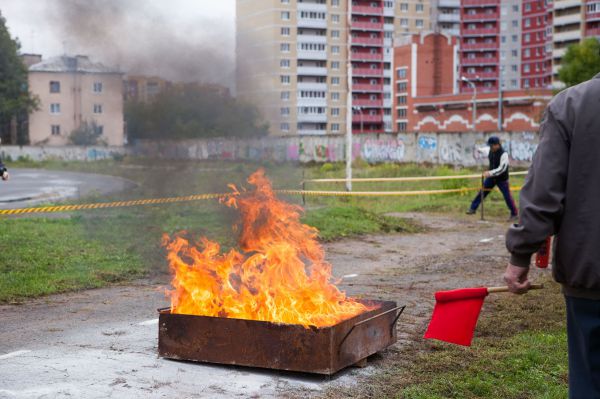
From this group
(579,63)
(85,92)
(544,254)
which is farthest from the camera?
(579,63)

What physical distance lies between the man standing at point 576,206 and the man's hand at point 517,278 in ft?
0.81

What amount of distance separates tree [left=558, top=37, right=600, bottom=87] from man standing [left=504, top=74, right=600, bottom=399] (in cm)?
7223

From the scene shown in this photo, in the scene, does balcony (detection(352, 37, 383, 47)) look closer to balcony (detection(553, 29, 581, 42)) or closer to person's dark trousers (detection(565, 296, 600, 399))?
balcony (detection(553, 29, 581, 42))

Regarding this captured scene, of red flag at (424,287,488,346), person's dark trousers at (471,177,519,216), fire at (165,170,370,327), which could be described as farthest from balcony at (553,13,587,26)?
red flag at (424,287,488,346)

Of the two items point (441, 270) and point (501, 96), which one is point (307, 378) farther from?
point (501, 96)

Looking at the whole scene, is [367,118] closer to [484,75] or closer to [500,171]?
[484,75]

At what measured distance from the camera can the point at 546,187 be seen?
3.73 m

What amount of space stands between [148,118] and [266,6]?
7.74ft

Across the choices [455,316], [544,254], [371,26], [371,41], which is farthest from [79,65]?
[371,41]

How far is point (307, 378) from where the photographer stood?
19.7ft

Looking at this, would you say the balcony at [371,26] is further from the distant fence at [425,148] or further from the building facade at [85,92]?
the building facade at [85,92]

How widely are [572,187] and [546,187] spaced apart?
0.13 meters

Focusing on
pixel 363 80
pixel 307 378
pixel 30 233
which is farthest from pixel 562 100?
pixel 363 80

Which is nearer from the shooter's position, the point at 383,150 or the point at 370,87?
the point at 383,150
